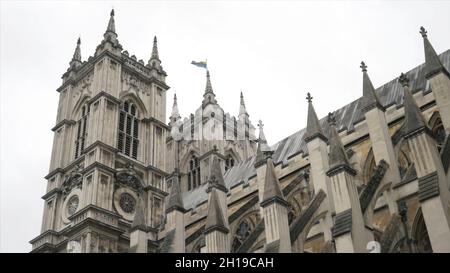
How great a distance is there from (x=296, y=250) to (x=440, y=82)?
28.2 feet

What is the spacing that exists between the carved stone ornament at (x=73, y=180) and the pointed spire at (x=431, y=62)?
70.3 ft

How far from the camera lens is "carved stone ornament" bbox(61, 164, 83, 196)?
1427 inches

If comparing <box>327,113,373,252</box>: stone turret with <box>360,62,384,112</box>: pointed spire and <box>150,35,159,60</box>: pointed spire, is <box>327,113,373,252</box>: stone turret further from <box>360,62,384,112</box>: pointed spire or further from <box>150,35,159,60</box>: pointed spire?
<box>150,35,159,60</box>: pointed spire

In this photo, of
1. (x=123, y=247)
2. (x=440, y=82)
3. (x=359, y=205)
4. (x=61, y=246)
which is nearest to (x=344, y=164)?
(x=359, y=205)

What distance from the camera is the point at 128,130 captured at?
39781 mm

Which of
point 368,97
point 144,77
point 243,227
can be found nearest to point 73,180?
point 144,77

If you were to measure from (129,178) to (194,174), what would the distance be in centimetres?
1300

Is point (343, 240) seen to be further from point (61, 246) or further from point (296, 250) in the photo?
point (61, 246)

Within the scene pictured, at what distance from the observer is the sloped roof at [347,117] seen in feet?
94.8

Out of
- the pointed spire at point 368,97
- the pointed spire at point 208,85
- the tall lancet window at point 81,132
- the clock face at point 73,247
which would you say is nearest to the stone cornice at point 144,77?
the tall lancet window at point 81,132

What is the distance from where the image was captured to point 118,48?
41.3 metres

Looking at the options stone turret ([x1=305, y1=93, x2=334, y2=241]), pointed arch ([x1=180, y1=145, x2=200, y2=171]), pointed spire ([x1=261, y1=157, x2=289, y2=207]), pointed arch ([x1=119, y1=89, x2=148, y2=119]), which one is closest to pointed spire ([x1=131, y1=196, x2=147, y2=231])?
pointed spire ([x1=261, y1=157, x2=289, y2=207])

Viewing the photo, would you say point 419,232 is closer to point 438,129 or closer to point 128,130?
point 438,129
